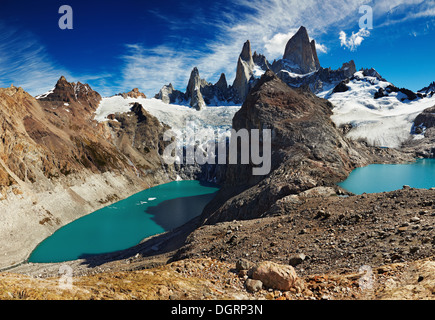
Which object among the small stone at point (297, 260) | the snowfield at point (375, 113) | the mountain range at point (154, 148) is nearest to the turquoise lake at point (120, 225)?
the mountain range at point (154, 148)

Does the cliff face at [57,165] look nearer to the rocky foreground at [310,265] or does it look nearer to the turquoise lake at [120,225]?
the turquoise lake at [120,225]

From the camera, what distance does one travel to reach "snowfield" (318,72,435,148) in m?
123

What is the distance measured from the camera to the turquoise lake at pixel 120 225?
57.0 meters

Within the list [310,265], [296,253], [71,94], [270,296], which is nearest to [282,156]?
[296,253]

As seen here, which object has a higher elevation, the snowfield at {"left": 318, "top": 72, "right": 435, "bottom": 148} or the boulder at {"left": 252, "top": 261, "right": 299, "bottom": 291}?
the snowfield at {"left": 318, "top": 72, "right": 435, "bottom": 148}

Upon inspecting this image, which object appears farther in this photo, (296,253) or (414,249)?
(296,253)

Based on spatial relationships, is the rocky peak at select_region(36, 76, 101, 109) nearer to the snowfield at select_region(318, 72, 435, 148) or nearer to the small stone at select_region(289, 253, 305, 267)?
the snowfield at select_region(318, 72, 435, 148)

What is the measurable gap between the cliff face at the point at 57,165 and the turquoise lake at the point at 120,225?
3754 millimetres

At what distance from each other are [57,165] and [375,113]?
169 m

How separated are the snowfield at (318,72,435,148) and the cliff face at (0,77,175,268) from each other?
360 ft

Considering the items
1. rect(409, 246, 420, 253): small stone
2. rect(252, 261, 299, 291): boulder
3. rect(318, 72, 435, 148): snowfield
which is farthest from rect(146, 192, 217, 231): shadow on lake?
rect(318, 72, 435, 148): snowfield

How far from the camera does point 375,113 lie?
6033 inches

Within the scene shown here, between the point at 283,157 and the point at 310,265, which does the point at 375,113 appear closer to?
the point at 283,157
